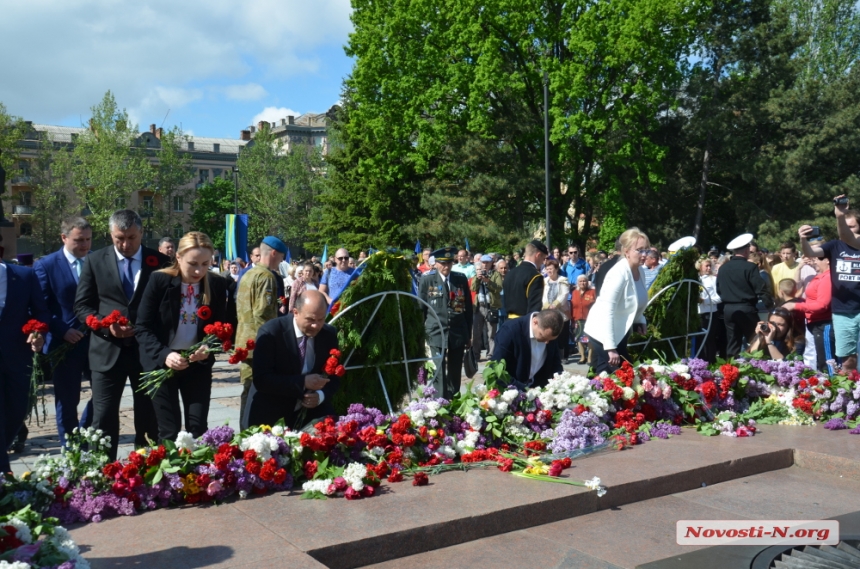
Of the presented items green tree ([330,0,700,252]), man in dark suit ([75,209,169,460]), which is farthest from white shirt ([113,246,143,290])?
green tree ([330,0,700,252])

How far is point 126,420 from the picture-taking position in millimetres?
8797

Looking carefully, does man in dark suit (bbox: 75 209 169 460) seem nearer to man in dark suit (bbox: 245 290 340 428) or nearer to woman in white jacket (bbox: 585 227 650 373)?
man in dark suit (bbox: 245 290 340 428)

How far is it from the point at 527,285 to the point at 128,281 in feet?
16.8

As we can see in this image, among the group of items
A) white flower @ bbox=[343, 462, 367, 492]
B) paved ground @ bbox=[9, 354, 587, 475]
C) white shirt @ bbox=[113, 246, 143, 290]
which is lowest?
paved ground @ bbox=[9, 354, 587, 475]

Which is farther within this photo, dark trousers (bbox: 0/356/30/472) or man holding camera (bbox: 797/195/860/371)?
man holding camera (bbox: 797/195/860/371)

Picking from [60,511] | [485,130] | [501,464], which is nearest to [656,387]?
[501,464]

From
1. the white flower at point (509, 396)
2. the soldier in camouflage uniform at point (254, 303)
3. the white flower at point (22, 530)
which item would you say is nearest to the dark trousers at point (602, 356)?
the white flower at point (509, 396)

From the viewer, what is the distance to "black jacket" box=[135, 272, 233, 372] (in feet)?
17.5

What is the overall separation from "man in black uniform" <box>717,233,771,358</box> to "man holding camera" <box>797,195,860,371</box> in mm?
2706

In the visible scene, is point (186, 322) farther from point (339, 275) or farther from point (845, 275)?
point (339, 275)

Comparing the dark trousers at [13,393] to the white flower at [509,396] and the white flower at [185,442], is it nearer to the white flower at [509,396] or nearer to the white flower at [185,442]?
the white flower at [185,442]

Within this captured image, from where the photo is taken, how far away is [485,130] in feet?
97.2

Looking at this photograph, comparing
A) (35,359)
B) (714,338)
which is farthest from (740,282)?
(35,359)

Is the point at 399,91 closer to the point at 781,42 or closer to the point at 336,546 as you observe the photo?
the point at 781,42
